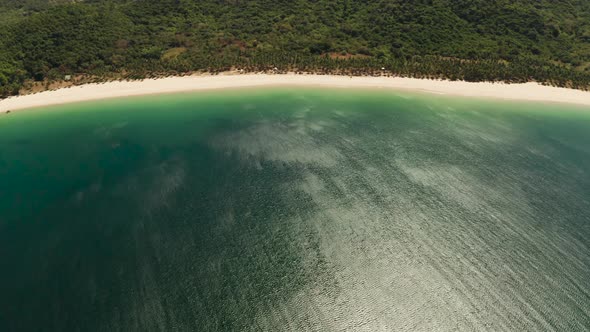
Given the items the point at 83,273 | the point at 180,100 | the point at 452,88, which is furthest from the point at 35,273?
the point at 452,88

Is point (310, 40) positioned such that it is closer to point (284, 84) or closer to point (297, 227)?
point (284, 84)

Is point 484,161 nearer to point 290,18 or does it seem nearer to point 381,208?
point 381,208

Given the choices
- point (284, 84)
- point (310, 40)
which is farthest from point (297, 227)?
point (310, 40)

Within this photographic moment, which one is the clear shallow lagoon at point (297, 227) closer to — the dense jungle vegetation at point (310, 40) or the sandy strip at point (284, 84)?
the sandy strip at point (284, 84)

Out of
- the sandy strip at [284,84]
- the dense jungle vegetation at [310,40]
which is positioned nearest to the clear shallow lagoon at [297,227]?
the sandy strip at [284,84]

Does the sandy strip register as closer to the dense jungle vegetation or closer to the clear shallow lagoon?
the dense jungle vegetation

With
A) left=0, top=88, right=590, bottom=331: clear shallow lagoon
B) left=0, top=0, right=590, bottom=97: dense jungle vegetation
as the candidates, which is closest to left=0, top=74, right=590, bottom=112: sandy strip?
left=0, top=0, right=590, bottom=97: dense jungle vegetation
